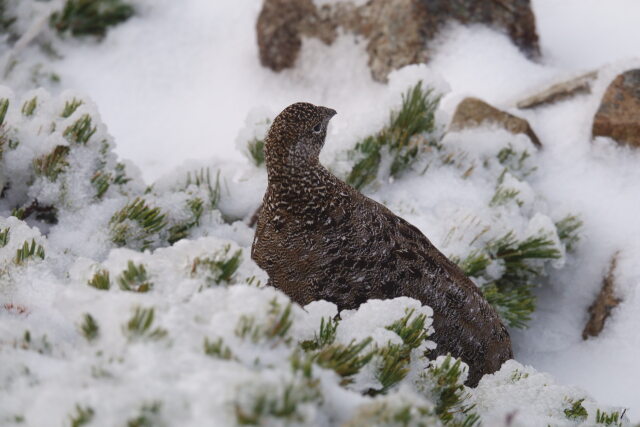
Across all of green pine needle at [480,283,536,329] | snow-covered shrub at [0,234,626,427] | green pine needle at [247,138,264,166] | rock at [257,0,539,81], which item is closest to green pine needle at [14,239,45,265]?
snow-covered shrub at [0,234,626,427]

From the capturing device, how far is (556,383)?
1960 millimetres

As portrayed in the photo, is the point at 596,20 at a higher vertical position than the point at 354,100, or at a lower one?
higher

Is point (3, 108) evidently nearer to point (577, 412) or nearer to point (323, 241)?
point (323, 241)

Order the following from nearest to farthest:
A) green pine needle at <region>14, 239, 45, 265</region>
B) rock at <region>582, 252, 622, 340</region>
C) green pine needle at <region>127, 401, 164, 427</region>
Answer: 1. green pine needle at <region>127, 401, 164, 427</region>
2. green pine needle at <region>14, 239, 45, 265</region>
3. rock at <region>582, 252, 622, 340</region>

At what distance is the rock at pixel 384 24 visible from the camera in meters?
4.04

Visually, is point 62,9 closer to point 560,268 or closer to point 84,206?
point 84,206

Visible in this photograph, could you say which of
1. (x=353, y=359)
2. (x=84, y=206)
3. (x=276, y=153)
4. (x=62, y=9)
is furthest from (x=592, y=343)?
(x=62, y=9)

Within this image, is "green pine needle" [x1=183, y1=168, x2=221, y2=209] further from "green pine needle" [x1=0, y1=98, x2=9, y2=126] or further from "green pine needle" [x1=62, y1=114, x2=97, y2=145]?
"green pine needle" [x1=0, y1=98, x2=9, y2=126]

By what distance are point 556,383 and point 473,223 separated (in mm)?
1120

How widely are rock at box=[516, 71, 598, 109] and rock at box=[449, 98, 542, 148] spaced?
259mm

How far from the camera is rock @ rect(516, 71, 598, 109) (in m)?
3.75

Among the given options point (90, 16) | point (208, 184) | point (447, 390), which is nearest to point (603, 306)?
point (447, 390)

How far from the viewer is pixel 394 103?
3.31 metres

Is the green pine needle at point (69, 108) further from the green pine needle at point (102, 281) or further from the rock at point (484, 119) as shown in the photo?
the rock at point (484, 119)
